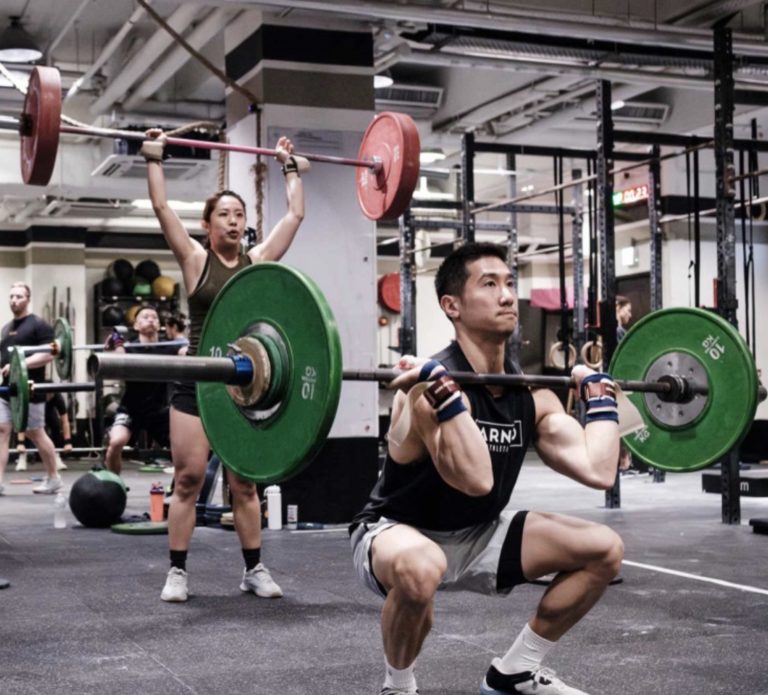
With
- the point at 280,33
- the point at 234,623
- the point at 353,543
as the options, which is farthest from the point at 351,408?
the point at 353,543

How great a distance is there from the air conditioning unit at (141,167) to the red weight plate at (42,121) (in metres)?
4.55

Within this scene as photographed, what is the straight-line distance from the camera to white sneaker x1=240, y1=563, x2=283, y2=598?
3439mm

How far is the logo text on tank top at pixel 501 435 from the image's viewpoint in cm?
221

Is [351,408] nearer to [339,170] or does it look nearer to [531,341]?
[339,170]

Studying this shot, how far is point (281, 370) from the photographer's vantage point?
6.60 ft

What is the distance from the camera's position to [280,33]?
5.23 metres

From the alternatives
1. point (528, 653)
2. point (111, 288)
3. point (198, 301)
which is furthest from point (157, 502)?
point (111, 288)

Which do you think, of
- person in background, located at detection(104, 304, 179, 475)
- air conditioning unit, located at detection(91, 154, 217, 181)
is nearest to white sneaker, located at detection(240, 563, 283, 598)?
person in background, located at detection(104, 304, 179, 475)

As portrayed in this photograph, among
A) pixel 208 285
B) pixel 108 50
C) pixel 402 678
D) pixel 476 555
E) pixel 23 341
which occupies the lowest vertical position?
pixel 402 678

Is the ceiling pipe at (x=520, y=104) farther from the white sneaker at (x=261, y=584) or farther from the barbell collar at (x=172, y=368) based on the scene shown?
the barbell collar at (x=172, y=368)

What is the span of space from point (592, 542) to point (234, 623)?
4.10ft

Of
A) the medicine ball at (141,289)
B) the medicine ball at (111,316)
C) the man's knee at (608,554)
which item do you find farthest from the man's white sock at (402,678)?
the medicine ball at (141,289)

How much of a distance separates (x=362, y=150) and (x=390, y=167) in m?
0.25

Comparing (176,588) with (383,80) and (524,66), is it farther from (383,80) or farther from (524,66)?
(383,80)
